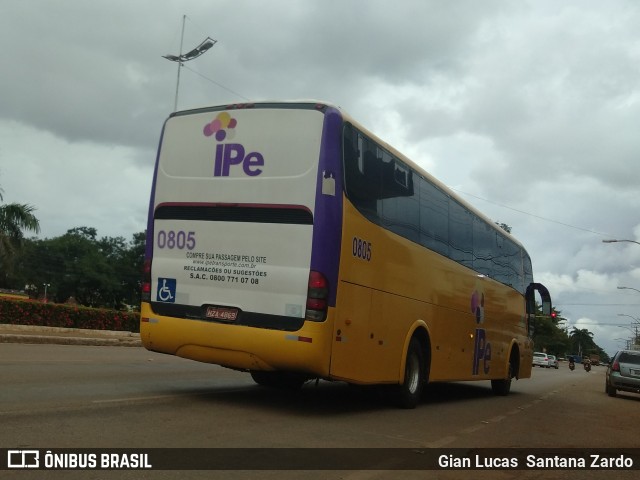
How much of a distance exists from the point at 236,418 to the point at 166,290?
84.3 inches

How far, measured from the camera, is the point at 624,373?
66.4ft

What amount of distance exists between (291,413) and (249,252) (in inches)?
90.4

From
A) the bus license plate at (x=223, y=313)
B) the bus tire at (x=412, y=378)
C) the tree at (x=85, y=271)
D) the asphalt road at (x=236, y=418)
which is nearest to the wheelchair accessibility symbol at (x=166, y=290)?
the bus license plate at (x=223, y=313)

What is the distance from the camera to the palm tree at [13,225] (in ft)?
80.1

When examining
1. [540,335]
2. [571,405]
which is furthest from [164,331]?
[540,335]

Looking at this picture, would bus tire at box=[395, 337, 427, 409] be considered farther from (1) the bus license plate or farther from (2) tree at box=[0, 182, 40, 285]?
(2) tree at box=[0, 182, 40, 285]

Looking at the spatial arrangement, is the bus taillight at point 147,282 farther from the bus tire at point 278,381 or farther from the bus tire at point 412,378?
the bus tire at point 412,378

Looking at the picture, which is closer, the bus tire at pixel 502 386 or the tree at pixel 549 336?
the bus tire at pixel 502 386

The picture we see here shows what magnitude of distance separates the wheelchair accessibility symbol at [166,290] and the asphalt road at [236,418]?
133 cm

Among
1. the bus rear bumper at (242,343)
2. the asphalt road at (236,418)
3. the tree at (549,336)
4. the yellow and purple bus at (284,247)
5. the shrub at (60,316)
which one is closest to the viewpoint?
the asphalt road at (236,418)

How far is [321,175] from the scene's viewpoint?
8.12m

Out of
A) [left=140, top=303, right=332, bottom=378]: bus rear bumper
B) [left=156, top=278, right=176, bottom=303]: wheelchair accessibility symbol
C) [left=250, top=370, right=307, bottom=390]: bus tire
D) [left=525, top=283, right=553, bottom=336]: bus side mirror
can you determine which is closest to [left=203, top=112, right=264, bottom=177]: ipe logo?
[left=156, top=278, right=176, bottom=303]: wheelchair accessibility symbol

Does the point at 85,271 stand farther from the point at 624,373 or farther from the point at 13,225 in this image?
the point at 624,373

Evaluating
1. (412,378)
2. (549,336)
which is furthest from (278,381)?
(549,336)
